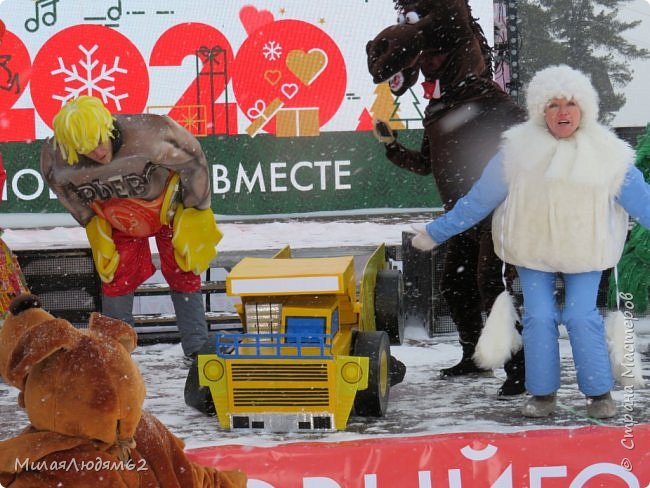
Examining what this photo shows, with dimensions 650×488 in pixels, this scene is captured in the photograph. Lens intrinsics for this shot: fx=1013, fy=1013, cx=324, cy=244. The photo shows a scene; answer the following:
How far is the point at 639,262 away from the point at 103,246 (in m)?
1.79

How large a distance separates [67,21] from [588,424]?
227 cm

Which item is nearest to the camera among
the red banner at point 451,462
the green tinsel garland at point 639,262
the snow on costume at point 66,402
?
the snow on costume at point 66,402

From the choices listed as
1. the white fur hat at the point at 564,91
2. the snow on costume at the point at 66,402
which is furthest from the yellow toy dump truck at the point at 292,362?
the snow on costume at the point at 66,402

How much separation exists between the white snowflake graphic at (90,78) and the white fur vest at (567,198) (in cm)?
157

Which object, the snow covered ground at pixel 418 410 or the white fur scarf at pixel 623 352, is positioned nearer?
the snow covered ground at pixel 418 410

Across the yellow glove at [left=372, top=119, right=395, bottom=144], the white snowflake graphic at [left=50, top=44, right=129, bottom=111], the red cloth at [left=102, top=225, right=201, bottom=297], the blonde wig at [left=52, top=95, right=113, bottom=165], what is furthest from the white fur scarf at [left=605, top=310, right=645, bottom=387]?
the white snowflake graphic at [left=50, top=44, right=129, bottom=111]

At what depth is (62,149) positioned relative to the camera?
3.04 m

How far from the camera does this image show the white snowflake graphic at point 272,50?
3.72 m

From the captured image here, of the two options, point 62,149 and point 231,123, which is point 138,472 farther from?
point 231,123

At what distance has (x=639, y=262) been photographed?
11.3 ft

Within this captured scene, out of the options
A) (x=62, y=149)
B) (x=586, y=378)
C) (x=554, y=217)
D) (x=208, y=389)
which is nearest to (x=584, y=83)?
(x=554, y=217)

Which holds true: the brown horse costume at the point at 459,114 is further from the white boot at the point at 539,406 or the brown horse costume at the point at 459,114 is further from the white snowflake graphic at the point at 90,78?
the white snowflake graphic at the point at 90,78

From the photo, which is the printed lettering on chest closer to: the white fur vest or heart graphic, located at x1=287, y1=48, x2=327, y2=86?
heart graphic, located at x1=287, y1=48, x2=327, y2=86

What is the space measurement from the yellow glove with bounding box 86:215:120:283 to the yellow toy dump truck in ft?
1.92
